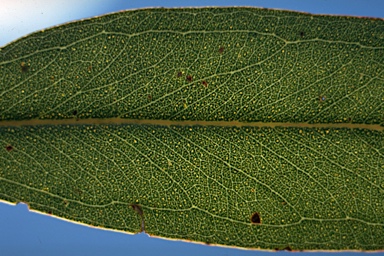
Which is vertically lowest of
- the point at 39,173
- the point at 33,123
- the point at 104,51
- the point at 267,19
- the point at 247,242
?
the point at 247,242

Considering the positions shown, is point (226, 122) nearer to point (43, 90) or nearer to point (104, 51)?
point (104, 51)

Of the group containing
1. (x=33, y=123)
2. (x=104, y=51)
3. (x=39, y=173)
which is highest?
(x=104, y=51)

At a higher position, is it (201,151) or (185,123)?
(185,123)

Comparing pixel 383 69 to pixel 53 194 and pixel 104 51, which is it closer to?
pixel 104 51

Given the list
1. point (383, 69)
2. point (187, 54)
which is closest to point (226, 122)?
point (187, 54)

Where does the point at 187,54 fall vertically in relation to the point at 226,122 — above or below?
above

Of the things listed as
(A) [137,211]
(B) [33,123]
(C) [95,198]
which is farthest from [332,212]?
(B) [33,123]
